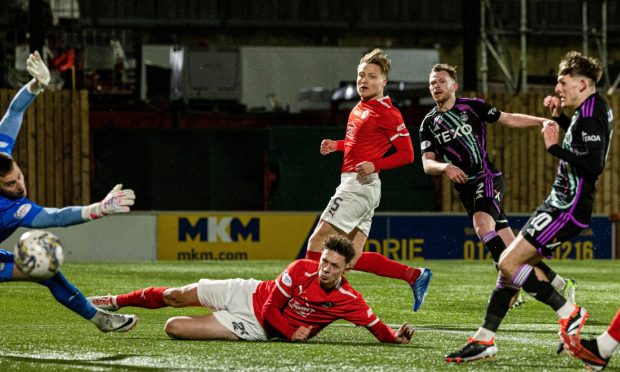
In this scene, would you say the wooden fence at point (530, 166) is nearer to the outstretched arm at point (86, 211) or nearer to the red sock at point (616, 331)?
the red sock at point (616, 331)

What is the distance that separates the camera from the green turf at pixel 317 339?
253 inches

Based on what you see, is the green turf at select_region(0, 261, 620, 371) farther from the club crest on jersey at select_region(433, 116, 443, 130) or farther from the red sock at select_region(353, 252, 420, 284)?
the club crest on jersey at select_region(433, 116, 443, 130)

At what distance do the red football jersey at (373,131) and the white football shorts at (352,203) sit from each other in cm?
13

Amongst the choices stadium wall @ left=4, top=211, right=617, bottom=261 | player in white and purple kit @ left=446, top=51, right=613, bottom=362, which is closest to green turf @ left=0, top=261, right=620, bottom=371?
player in white and purple kit @ left=446, top=51, right=613, bottom=362

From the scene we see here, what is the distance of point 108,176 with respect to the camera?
17.6 metres

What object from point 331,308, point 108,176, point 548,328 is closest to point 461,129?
point 548,328

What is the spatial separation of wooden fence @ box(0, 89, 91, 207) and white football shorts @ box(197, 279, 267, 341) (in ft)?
34.2

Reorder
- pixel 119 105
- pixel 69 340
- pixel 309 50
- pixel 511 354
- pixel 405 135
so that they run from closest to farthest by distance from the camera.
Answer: pixel 511 354, pixel 69 340, pixel 405 135, pixel 119 105, pixel 309 50

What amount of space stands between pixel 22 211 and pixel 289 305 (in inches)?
68.4

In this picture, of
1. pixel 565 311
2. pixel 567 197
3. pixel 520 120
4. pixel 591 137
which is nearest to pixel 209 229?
pixel 520 120

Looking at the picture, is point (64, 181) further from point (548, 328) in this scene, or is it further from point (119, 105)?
point (548, 328)

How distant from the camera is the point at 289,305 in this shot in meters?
7.22

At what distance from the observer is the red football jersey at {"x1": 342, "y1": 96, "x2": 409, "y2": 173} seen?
8648 mm

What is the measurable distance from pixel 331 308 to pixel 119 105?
12790 millimetres
